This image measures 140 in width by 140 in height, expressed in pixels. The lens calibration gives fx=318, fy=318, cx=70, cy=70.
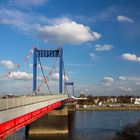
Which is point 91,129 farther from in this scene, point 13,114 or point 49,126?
point 13,114

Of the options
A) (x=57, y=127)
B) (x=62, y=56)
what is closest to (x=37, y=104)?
(x=57, y=127)

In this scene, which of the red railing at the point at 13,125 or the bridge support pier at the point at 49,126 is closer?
the red railing at the point at 13,125

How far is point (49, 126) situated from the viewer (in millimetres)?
48031

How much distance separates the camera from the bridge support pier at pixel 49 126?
4728 centimetres

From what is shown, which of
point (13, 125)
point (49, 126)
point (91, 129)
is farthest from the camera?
point (91, 129)

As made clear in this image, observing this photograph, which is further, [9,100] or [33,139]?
[33,139]

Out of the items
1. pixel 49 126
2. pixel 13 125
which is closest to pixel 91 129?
pixel 49 126

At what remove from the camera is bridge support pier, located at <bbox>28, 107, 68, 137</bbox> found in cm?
4728

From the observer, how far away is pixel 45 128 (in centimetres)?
4772

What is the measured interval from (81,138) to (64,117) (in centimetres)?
619

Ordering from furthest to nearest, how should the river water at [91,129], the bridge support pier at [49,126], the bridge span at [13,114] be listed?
1. the bridge support pier at [49,126]
2. the river water at [91,129]
3. the bridge span at [13,114]

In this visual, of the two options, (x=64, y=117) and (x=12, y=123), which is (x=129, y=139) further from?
(x=12, y=123)

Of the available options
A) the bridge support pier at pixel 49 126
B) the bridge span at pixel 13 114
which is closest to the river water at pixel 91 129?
the bridge support pier at pixel 49 126

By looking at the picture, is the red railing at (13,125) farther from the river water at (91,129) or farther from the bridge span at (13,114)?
the river water at (91,129)
